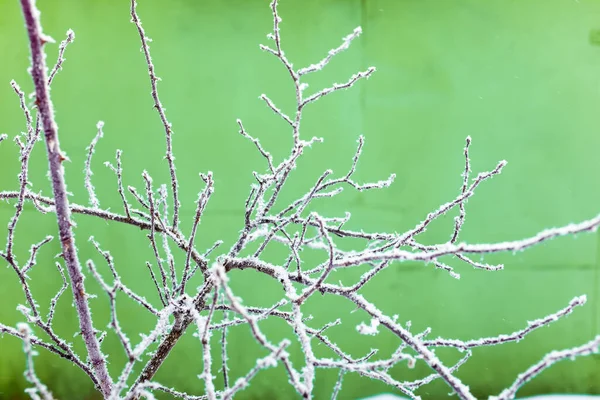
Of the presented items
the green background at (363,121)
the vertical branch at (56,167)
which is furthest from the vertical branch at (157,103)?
the green background at (363,121)

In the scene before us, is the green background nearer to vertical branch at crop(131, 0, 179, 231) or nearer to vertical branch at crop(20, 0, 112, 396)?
vertical branch at crop(131, 0, 179, 231)

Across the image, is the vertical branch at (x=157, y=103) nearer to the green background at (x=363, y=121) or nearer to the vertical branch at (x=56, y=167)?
the vertical branch at (x=56, y=167)

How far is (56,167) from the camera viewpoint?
718 mm

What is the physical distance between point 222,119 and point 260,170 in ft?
1.00

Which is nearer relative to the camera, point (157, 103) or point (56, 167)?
point (56, 167)

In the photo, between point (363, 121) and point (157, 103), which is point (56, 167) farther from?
point (363, 121)

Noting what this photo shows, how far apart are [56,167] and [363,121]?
1794 mm

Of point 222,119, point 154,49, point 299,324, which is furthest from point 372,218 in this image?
point 299,324

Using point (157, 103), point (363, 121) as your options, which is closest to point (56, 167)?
point (157, 103)

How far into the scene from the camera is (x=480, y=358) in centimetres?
249

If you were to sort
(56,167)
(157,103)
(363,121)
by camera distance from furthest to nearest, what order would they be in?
1. (363,121)
2. (157,103)
3. (56,167)

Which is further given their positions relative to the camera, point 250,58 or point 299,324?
point 250,58

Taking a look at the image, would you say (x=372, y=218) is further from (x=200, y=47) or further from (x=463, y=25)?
(x=200, y=47)

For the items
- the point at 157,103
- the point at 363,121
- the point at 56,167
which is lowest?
the point at 56,167
